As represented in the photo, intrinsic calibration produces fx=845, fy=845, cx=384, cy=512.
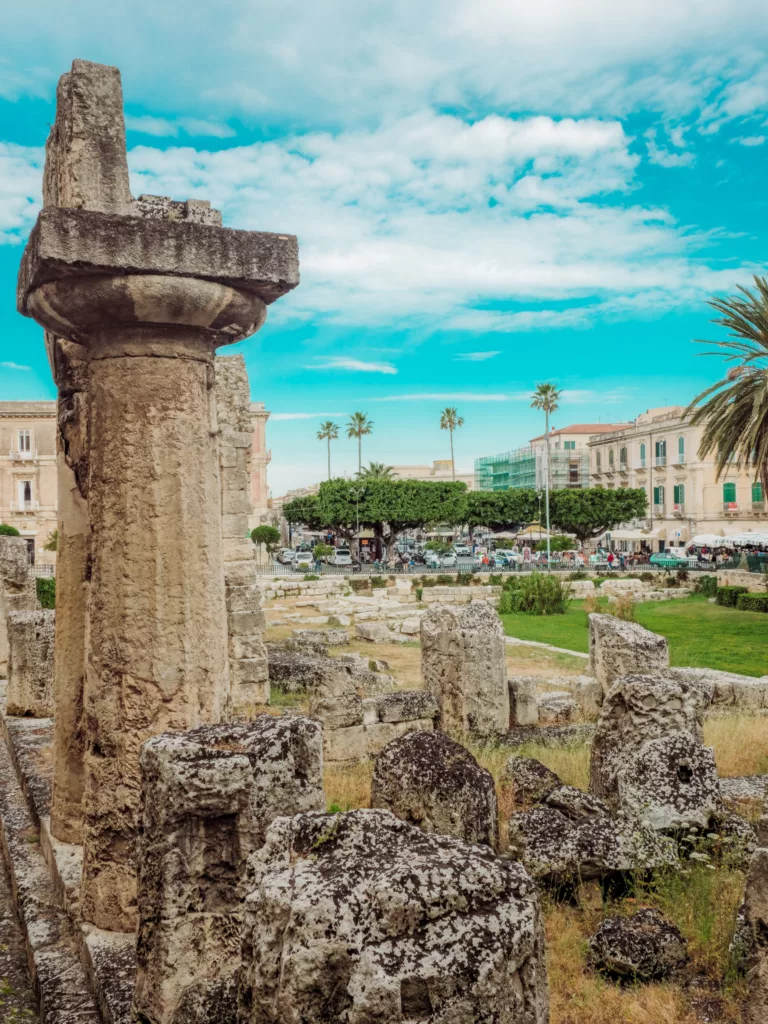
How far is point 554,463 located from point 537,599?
56.5 meters

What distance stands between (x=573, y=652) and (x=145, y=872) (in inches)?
661

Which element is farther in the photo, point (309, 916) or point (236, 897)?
point (236, 897)

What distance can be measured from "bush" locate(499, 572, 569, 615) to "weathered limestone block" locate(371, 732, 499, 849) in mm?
22267

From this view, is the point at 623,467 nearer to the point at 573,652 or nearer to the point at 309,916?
the point at 573,652

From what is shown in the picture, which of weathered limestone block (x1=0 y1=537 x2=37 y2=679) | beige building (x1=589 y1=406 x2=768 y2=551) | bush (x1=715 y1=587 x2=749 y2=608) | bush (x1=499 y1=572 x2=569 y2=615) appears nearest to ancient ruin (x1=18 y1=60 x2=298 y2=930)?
weathered limestone block (x1=0 y1=537 x2=37 y2=679)

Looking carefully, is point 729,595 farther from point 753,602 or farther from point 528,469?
point 528,469

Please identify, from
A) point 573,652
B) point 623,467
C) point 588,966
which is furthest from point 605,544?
point 588,966

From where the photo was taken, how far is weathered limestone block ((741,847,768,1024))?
3234mm

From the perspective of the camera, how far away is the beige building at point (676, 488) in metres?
55.7

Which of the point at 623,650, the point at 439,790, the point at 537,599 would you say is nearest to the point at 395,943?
the point at 439,790

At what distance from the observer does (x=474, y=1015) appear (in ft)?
6.62

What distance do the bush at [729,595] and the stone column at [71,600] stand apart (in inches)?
1061

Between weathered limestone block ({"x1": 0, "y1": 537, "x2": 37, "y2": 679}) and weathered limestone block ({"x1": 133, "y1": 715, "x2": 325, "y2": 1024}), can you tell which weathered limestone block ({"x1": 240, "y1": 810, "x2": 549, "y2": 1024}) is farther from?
weathered limestone block ({"x1": 0, "y1": 537, "x2": 37, "y2": 679})

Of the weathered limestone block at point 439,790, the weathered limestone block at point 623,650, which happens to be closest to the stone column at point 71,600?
the weathered limestone block at point 439,790
